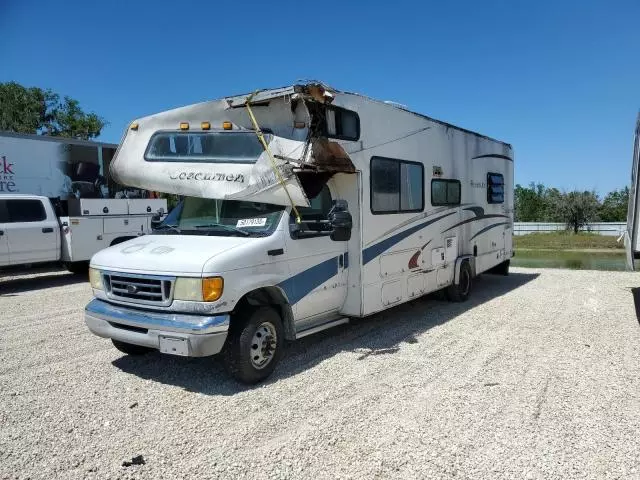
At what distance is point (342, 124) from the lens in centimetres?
584

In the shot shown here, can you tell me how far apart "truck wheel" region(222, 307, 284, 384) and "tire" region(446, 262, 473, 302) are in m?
4.63

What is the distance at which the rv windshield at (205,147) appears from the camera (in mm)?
5312

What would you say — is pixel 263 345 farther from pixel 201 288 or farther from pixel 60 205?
pixel 60 205

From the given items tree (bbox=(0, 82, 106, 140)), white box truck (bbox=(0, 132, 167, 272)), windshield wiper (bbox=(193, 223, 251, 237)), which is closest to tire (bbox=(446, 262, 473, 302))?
windshield wiper (bbox=(193, 223, 251, 237))

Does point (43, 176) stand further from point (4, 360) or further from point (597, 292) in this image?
point (597, 292)

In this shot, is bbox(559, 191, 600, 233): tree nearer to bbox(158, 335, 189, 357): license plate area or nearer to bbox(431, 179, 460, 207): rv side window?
bbox(431, 179, 460, 207): rv side window

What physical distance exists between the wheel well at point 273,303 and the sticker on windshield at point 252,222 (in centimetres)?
67

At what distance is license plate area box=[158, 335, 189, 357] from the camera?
173 inches

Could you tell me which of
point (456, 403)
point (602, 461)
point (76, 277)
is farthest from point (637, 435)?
point (76, 277)

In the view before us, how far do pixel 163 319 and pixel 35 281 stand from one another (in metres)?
9.44

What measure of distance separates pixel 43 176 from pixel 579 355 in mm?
13635

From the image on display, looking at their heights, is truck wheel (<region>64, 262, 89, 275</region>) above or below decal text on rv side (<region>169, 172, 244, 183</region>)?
below

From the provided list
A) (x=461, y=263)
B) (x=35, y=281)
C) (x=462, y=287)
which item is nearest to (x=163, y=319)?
(x=461, y=263)

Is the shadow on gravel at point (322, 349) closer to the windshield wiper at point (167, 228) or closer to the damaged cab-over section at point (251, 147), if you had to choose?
the windshield wiper at point (167, 228)
